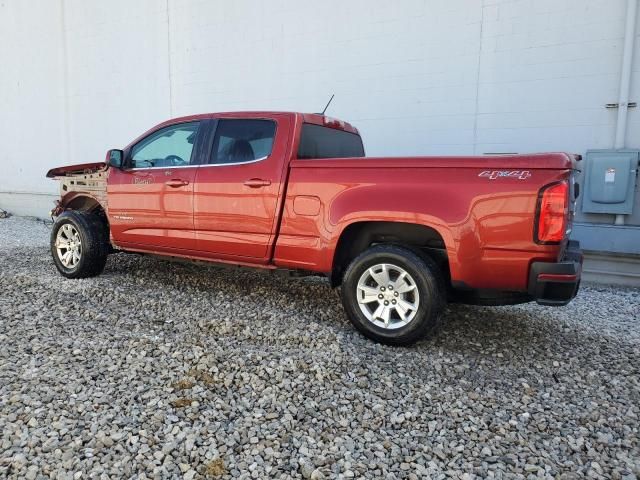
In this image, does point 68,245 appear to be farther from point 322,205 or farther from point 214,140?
point 322,205

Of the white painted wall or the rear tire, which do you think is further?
the white painted wall

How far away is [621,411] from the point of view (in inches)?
112

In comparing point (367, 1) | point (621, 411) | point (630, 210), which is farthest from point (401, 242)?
point (367, 1)

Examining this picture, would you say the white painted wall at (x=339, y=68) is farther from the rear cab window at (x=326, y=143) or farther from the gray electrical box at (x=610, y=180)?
the rear cab window at (x=326, y=143)

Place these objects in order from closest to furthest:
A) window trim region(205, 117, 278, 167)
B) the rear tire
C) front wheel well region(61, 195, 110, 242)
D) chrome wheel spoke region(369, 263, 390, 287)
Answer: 1. chrome wheel spoke region(369, 263, 390, 287)
2. window trim region(205, 117, 278, 167)
3. the rear tire
4. front wheel well region(61, 195, 110, 242)

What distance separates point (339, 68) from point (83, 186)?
4174 millimetres

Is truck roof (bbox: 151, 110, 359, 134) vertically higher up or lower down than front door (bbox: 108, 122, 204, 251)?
higher up

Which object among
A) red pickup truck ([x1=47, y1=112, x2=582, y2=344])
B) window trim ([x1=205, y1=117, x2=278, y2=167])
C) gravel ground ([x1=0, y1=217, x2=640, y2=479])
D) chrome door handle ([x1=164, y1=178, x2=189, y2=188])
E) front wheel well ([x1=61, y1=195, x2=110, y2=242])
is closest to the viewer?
gravel ground ([x1=0, y1=217, x2=640, y2=479])

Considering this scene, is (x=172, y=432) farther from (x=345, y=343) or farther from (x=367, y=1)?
(x=367, y=1)

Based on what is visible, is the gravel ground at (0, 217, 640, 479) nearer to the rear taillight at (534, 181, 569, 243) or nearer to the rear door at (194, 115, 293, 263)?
the rear door at (194, 115, 293, 263)

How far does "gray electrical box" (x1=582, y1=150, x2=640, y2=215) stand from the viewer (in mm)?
5812

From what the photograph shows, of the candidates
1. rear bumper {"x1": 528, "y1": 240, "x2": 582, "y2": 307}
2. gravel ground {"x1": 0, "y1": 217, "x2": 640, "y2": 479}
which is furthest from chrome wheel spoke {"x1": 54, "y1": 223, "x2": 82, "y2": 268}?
rear bumper {"x1": 528, "y1": 240, "x2": 582, "y2": 307}

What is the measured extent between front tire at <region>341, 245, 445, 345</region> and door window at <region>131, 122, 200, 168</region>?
2.16 metres

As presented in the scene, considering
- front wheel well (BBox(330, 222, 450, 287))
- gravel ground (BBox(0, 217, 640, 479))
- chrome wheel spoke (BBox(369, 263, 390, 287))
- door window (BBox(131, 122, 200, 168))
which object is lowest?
gravel ground (BBox(0, 217, 640, 479))
